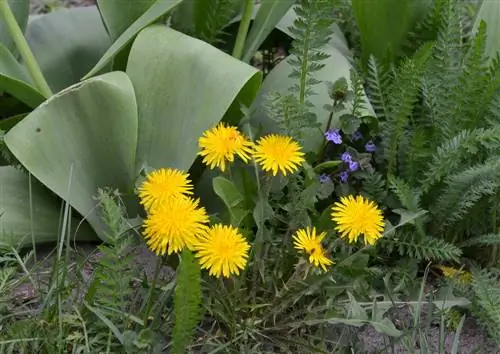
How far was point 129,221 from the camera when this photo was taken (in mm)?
1626

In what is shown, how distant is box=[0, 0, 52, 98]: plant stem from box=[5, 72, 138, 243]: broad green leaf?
0.72 feet

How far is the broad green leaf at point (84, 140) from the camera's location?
5.40 feet

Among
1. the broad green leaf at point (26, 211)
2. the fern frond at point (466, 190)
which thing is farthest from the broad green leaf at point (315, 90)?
the broad green leaf at point (26, 211)

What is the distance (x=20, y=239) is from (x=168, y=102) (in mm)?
440

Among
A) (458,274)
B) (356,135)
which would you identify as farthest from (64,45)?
(458,274)

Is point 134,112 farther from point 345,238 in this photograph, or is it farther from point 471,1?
point 471,1

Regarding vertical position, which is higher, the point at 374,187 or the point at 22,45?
the point at 22,45

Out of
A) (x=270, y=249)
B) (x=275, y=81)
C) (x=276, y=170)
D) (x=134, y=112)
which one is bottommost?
(x=270, y=249)

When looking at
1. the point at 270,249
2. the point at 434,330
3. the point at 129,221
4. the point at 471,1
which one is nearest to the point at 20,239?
the point at 129,221

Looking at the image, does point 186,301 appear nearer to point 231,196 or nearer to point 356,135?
point 231,196

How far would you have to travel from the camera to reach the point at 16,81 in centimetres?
176

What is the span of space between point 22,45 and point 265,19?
606mm

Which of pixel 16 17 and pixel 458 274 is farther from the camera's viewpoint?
pixel 16 17

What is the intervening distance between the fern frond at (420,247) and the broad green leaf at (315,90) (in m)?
0.27
